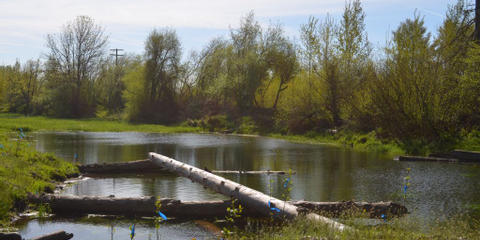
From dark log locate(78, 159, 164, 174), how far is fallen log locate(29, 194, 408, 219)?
5643mm

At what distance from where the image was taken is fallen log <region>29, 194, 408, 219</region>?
33.5ft

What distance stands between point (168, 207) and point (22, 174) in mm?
4491

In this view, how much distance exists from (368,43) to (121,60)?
49.0m

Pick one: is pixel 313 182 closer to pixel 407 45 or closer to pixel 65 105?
pixel 407 45

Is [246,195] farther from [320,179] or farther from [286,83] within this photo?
[286,83]

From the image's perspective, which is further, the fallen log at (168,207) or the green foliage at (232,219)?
the fallen log at (168,207)

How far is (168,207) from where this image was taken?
10609 mm

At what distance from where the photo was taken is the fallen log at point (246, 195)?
8820 millimetres

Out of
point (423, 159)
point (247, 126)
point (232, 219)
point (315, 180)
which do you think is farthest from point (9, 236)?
point (247, 126)

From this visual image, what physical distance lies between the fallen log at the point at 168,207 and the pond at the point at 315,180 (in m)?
0.70

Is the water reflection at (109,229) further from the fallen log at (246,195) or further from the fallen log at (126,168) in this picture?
the fallen log at (126,168)

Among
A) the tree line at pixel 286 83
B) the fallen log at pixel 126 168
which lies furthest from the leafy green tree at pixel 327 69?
the fallen log at pixel 126 168

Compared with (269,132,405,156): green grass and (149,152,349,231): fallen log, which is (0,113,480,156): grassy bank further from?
(149,152,349,231): fallen log

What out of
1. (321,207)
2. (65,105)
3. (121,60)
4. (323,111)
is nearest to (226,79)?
(323,111)
